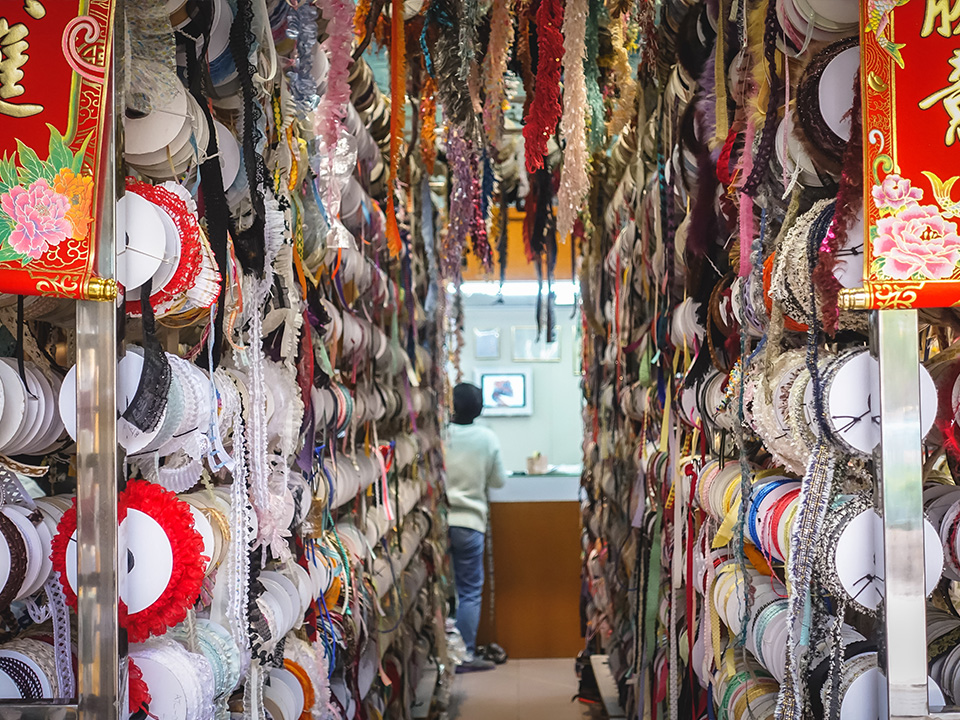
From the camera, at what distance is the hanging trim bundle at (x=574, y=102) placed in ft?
4.99

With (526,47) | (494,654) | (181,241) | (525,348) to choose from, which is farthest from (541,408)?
(181,241)

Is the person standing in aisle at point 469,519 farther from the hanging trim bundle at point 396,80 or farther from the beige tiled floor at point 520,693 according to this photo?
the hanging trim bundle at point 396,80

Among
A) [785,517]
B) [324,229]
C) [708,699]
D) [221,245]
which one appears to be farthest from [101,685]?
[708,699]

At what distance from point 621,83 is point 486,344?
495 centimetres

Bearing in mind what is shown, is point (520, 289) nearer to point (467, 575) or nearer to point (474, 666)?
point (467, 575)

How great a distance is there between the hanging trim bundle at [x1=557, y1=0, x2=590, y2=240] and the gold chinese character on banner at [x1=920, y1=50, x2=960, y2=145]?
642 millimetres

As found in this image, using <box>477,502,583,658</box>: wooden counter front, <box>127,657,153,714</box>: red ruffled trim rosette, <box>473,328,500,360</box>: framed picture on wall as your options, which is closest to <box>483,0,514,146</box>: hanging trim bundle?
<box>127,657,153,714</box>: red ruffled trim rosette

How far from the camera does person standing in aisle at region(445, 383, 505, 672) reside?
516 cm

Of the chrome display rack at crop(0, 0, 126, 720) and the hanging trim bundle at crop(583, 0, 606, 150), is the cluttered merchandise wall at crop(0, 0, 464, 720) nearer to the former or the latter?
the chrome display rack at crop(0, 0, 126, 720)

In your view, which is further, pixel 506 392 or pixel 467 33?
pixel 506 392

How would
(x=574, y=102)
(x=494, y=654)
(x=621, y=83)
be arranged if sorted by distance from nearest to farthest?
(x=574, y=102) < (x=621, y=83) < (x=494, y=654)

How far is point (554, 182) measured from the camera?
274 cm

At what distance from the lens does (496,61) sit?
5.45 feet

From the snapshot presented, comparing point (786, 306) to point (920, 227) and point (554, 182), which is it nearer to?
point (920, 227)
